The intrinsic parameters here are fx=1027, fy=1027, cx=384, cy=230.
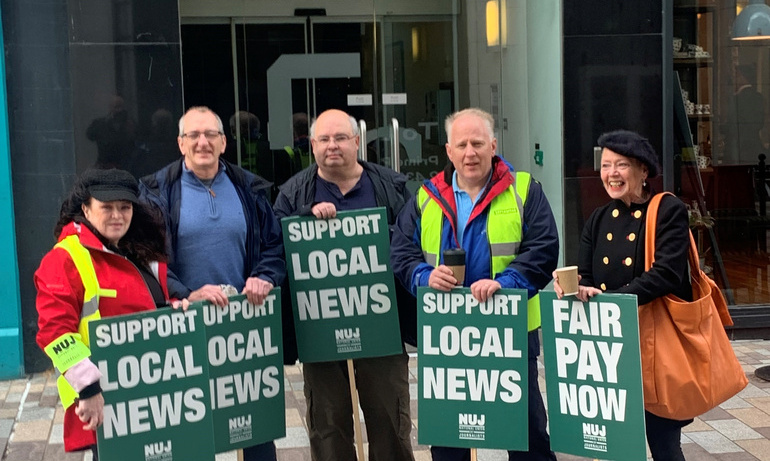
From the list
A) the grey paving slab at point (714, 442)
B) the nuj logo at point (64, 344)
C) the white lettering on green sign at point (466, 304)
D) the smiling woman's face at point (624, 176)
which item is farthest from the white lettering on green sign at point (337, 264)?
the grey paving slab at point (714, 442)

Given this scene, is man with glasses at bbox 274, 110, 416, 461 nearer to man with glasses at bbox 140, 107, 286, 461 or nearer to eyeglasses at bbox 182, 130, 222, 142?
man with glasses at bbox 140, 107, 286, 461

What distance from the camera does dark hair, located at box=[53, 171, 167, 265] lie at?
14.0 ft

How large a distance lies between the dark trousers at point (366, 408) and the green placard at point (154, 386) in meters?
0.88

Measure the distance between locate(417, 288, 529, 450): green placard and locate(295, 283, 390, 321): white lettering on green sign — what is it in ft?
1.70

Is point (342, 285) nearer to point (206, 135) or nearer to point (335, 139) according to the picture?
point (335, 139)

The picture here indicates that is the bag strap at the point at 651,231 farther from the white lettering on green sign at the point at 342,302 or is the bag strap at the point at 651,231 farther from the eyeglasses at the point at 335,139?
the eyeglasses at the point at 335,139

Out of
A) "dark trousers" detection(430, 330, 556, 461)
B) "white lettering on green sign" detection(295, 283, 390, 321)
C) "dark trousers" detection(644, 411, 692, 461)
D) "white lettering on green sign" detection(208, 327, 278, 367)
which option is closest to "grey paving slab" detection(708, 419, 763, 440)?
"dark trousers" detection(644, 411, 692, 461)

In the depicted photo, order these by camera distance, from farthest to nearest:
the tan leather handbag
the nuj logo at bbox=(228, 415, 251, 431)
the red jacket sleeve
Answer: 1. the nuj logo at bbox=(228, 415, 251, 431)
2. the tan leather handbag
3. the red jacket sleeve

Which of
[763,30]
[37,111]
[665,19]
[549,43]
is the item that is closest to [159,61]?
[37,111]

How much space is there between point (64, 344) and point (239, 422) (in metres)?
1.01

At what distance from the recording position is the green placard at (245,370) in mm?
4609

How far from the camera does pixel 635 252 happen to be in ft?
15.1

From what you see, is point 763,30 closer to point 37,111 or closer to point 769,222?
point 769,222

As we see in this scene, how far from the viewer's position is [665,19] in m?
8.41
